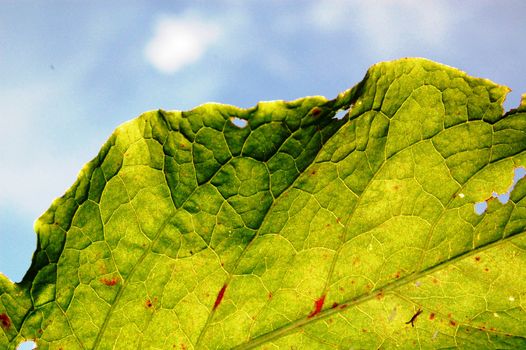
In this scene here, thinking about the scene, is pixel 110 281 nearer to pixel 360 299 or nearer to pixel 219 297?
pixel 219 297

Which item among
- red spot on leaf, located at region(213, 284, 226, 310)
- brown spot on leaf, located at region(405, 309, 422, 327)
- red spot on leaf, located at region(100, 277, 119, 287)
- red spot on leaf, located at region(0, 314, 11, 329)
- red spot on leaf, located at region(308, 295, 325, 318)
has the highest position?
brown spot on leaf, located at region(405, 309, 422, 327)

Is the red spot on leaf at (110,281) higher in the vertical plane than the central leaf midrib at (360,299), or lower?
lower

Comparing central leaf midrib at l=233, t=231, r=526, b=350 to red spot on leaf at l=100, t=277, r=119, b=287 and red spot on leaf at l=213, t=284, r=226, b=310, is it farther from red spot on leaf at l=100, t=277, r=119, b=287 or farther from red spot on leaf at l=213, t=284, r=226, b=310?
red spot on leaf at l=100, t=277, r=119, b=287

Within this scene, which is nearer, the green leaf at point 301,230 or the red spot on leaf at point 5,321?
the green leaf at point 301,230

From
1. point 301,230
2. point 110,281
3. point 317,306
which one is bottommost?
point 110,281

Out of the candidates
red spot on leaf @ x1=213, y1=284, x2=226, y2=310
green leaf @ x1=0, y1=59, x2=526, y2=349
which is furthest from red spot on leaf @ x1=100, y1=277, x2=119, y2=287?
red spot on leaf @ x1=213, y1=284, x2=226, y2=310

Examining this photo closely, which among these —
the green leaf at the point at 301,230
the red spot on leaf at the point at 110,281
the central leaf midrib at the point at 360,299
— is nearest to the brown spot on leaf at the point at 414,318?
the green leaf at the point at 301,230

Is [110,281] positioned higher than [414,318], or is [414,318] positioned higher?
[414,318]

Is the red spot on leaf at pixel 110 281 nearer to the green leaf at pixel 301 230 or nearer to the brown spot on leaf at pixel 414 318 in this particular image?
the green leaf at pixel 301 230

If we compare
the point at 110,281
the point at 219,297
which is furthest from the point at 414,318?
the point at 110,281
